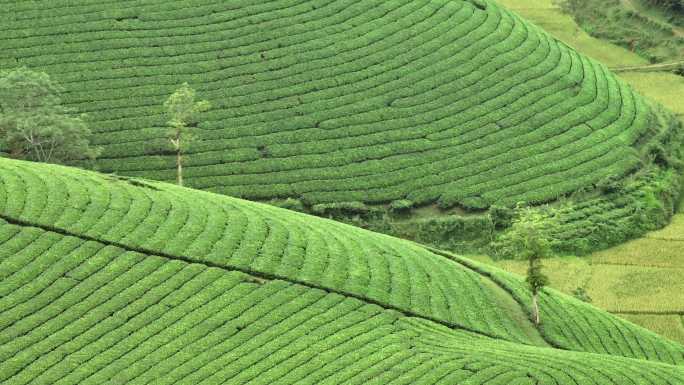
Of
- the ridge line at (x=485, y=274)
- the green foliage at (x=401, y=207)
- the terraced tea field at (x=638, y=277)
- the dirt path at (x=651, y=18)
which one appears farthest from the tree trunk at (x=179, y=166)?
the dirt path at (x=651, y=18)

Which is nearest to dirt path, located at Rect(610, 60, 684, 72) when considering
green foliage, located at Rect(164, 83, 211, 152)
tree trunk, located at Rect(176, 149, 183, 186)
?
green foliage, located at Rect(164, 83, 211, 152)

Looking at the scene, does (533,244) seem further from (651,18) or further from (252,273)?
(651,18)

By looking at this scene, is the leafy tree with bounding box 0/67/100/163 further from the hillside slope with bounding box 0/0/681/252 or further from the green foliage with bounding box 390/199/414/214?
the green foliage with bounding box 390/199/414/214

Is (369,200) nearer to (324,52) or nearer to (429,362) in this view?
(324,52)

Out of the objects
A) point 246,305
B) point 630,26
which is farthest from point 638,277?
point 630,26

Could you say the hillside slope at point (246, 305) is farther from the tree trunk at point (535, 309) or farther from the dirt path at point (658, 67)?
the dirt path at point (658, 67)
